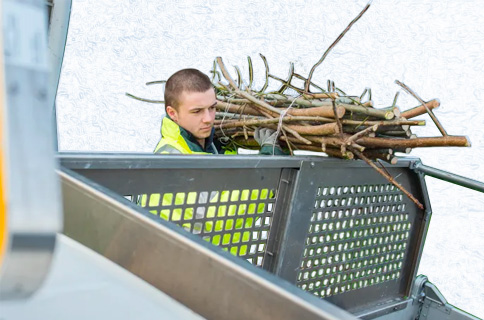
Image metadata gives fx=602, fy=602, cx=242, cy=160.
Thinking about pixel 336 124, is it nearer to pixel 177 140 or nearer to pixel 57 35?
pixel 177 140

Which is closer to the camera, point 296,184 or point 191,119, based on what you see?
point 296,184

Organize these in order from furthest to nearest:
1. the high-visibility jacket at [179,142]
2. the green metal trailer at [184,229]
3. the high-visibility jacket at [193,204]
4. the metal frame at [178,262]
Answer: the high-visibility jacket at [179,142] < the high-visibility jacket at [193,204] < the metal frame at [178,262] < the green metal trailer at [184,229]

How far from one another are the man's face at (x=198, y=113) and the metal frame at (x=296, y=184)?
44 centimetres

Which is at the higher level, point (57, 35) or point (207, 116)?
point (57, 35)

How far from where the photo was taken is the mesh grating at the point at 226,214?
1.38 m

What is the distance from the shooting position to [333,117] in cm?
179

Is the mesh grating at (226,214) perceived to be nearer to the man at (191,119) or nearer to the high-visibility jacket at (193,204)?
the high-visibility jacket at (193,204)

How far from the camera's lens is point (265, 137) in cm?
190

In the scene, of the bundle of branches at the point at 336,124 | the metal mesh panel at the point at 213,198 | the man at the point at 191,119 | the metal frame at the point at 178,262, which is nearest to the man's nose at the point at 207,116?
the man at the point at 191,119

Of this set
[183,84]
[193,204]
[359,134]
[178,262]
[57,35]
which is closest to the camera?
[178,262]

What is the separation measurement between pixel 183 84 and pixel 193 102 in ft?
0.25

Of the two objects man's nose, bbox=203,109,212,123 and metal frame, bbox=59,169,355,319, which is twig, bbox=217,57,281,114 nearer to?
man's nose, bbox=203,109,212,123

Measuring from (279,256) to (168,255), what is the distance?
2.77 feet

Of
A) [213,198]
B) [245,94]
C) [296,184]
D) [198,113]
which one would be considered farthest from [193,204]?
[245,94]
